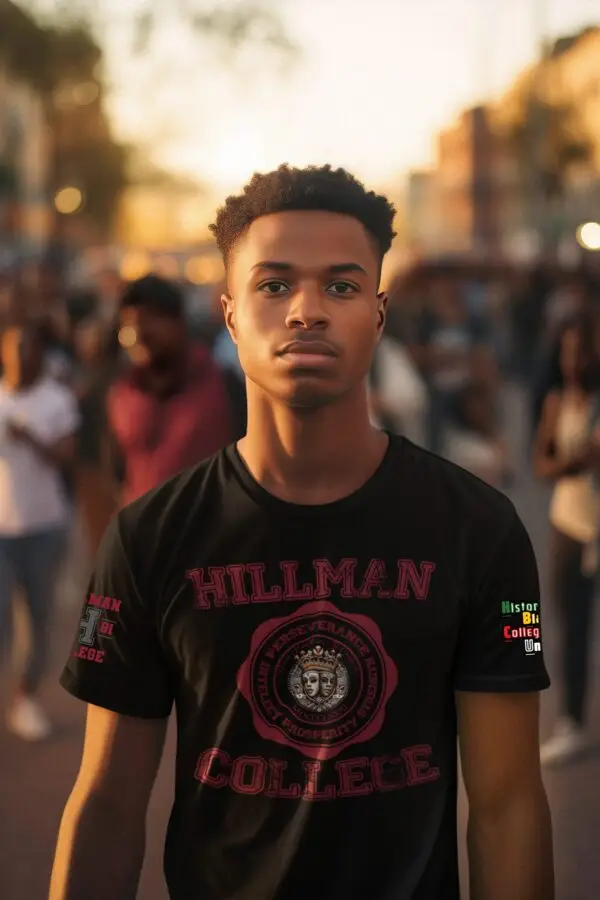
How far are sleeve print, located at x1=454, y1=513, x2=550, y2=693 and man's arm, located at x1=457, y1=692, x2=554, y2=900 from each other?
2cm

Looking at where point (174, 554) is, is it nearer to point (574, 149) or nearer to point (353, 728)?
point (353, 728)

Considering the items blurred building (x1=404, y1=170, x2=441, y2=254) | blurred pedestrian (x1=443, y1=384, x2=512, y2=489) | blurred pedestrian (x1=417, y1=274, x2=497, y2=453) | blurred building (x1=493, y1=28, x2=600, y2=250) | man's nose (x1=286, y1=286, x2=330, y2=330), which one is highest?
blurred building (x1=404, y1=170, x2=441, y2=254)

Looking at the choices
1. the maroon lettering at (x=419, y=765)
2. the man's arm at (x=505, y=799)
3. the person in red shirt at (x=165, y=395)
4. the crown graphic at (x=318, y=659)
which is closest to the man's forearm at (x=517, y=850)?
the man's arm at (x=505, y=799)

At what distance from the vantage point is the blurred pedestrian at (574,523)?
18.8 ft

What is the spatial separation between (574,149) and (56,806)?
133 ft

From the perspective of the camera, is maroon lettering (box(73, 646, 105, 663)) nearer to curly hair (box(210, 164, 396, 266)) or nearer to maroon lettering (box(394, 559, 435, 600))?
maroon lettering (box(394, 559, 435, 600))

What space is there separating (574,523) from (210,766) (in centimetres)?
393

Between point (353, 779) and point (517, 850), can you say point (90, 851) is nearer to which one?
point (353, 779)

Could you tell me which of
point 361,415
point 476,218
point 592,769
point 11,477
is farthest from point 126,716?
point 476,218

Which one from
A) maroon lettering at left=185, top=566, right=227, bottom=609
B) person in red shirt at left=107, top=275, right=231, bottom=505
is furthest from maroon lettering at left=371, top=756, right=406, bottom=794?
person in red shirt at left=107, top=275, right=231, bottom=505

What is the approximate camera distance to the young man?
200 cm

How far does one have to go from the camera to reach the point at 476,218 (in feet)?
347

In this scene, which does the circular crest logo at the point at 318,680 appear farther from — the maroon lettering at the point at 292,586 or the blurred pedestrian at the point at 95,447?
the blurred pedestrian at the point at 95,447

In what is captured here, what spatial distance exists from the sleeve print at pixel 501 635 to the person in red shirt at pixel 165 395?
2.84m
